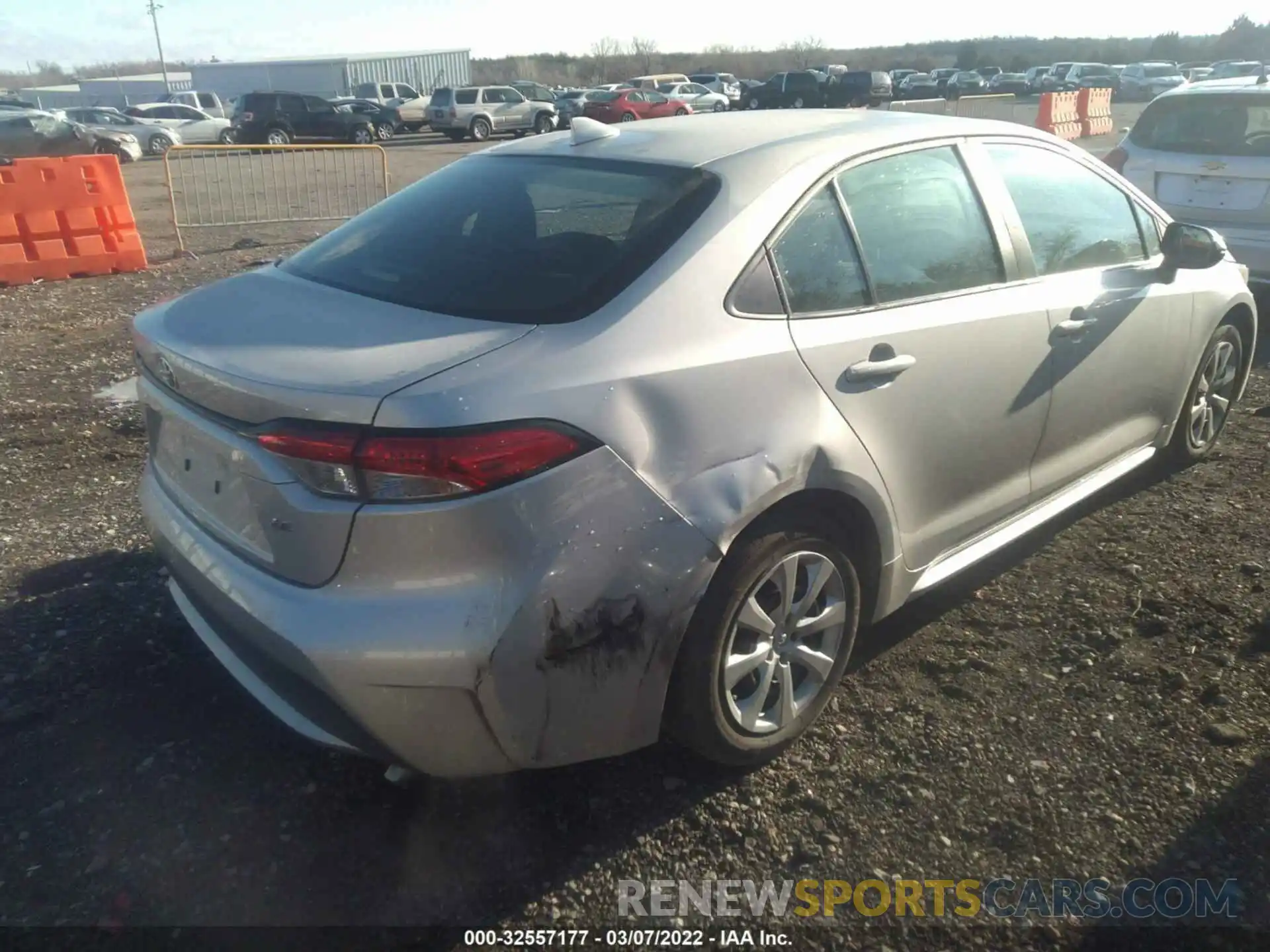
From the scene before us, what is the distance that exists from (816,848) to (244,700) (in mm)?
1798

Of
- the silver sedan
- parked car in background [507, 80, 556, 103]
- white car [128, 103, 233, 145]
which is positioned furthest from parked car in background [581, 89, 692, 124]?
the silver sedan

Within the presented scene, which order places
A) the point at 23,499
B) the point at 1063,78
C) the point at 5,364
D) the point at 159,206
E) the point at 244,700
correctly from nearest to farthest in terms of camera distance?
1. the point at 244,700
2. the point at 23,499
3. the point at 5,364
4. the point at 159,206
5. the point at 1063,78

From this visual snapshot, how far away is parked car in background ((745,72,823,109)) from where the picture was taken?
1538 inches

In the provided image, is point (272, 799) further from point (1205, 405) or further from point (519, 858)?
point (1205, 405)

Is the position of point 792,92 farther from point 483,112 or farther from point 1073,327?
point 1073,327

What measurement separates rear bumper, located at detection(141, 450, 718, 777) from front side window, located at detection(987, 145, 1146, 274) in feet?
6.48

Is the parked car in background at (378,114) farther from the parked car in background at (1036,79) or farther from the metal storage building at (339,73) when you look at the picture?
the parked car in background at (1036,79)

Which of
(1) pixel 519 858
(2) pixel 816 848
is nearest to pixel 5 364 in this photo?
(1) pixel 519 858

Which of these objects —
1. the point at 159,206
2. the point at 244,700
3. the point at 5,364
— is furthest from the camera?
the point at 159,206

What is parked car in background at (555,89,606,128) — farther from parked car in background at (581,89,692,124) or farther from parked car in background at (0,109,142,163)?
parked car in background at (0,109,142,163)

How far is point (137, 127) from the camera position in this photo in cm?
3061

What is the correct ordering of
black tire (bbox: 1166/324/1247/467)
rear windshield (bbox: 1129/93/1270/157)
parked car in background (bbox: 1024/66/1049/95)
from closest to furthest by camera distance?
black tire (bbox: 1166/324/1247/467), rear windshield (bbox: 1129/93/1270/157), parked car in background (bbox: 1024/66/1049/95)

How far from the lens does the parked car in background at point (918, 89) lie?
4584 centimetres

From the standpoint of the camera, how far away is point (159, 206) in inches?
645
